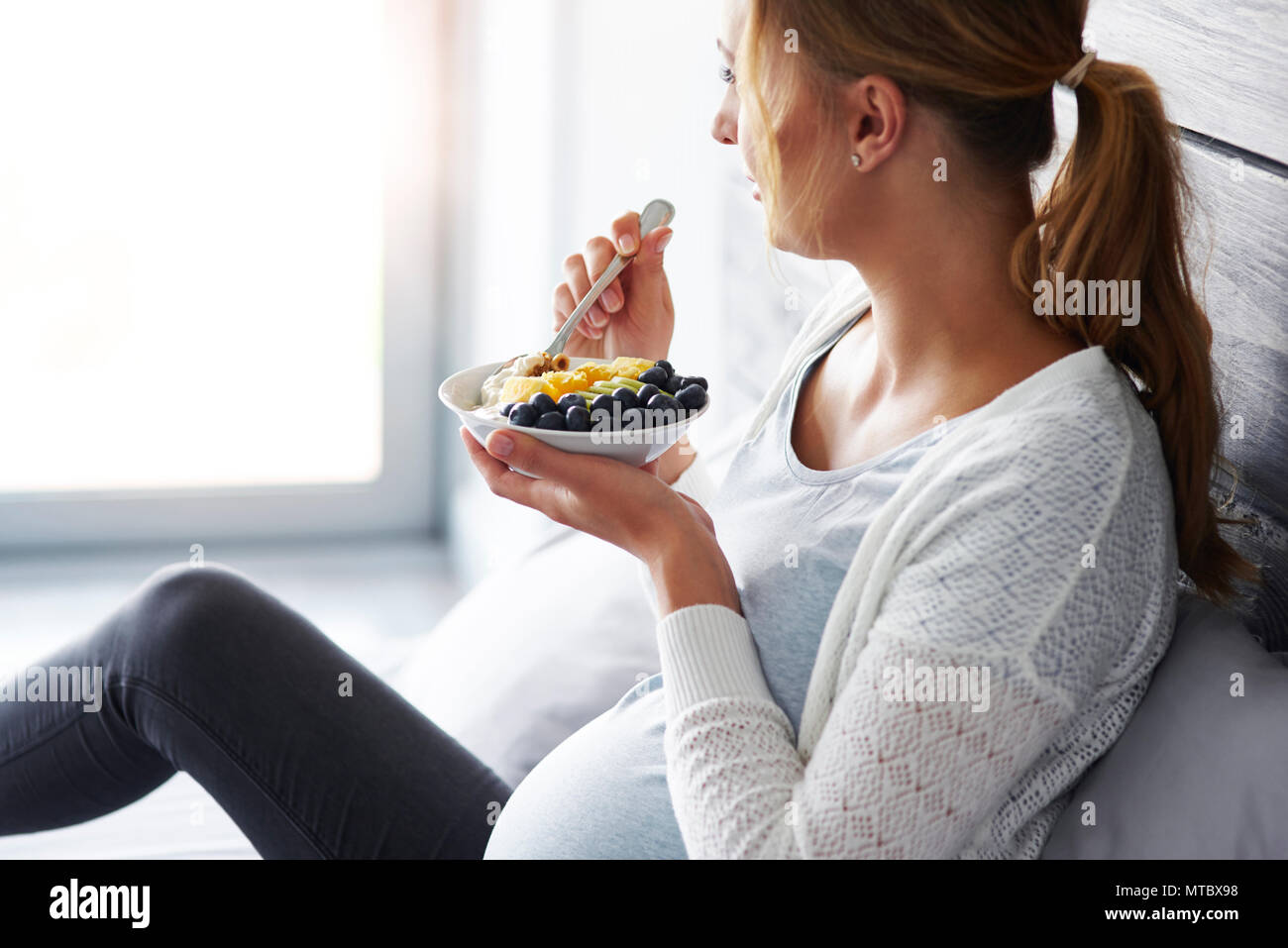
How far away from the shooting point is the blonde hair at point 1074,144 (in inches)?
32.6

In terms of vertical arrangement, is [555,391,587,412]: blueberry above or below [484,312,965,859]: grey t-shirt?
above

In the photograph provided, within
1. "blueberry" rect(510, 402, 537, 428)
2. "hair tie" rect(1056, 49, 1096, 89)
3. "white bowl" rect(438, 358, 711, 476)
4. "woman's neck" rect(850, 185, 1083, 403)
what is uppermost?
"hair tie" rect(1056, 49, 1096, 89)

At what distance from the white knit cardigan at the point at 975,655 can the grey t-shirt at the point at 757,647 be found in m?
0.06

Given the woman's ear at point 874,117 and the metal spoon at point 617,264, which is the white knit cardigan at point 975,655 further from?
the metal spoon at point 617,264

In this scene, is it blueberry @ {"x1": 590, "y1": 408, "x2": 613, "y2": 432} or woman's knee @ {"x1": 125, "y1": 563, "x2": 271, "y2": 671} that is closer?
blueberry @ {"x1": 590, "y1": 408, "x2": 613, "y2": 432}

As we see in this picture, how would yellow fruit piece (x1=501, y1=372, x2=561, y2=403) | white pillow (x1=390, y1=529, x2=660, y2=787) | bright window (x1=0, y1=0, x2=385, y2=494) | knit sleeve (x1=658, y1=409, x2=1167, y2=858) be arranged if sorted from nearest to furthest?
knit sleeve (x1=658, y1=409, x2=1167, y2=858) < yellow fruit piece (x1=501, y1=372, x2=561, y2=403) < white pillow (x1=390, y1=529, x2=660, y2=787) < bright window (x1=0, y1=0, x2=385, y2=494)

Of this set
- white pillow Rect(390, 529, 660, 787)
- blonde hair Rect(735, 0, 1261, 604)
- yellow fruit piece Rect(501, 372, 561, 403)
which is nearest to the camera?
blonde hair Rect(735, 0, 1261, 604)

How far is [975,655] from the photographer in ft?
2.38

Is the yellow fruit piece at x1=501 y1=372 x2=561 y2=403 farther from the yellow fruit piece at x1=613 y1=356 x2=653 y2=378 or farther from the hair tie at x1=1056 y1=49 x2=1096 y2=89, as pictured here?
the hair tie at x1=1056 y1=49 x2=1096 y2=89

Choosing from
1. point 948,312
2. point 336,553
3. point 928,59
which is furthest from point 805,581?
point 336,553

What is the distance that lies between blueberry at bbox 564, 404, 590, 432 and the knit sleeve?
255mm

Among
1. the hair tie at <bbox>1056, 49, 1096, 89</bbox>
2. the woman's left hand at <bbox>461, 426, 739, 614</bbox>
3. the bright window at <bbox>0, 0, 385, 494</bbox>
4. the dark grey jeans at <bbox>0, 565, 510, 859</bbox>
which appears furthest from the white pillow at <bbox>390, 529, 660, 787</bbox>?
the bright window at <bbox>0, 0, 385, 494</bbox>

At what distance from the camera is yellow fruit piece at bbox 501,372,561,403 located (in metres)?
0.93
